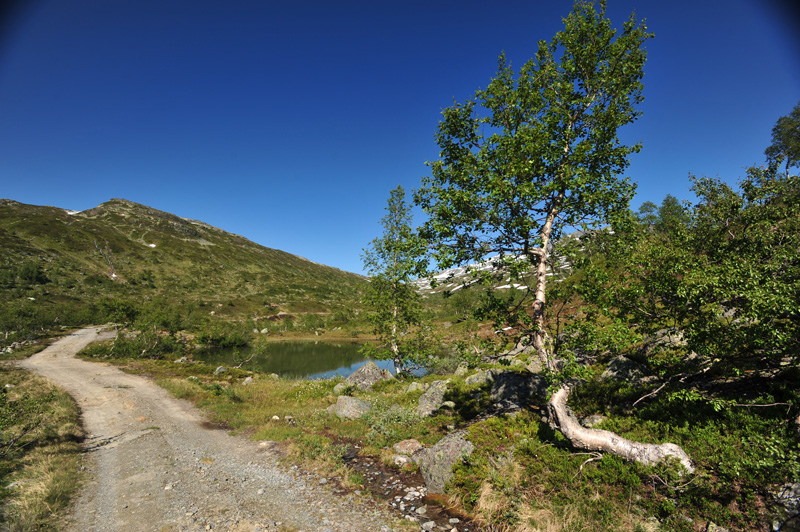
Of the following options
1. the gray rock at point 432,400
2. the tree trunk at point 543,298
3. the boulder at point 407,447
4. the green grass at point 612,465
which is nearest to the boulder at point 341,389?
the gray rock at point 432,400

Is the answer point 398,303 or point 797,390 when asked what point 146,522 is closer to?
point 797,390

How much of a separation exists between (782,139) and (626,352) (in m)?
90.4

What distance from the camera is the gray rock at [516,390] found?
→ 1586 cm

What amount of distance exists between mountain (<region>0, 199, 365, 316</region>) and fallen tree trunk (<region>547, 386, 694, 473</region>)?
403 ft

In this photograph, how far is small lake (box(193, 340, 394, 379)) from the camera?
54619 millimetres

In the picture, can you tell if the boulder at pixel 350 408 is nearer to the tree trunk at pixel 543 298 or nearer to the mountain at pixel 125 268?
the tree trunk at pixel 543 298

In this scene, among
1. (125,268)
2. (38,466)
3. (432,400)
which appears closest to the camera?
(38,466)

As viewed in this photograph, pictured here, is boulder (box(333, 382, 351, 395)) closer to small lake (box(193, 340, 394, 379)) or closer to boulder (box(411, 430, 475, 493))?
boulder (box(411, 430, 475, 493))

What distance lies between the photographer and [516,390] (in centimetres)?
1723

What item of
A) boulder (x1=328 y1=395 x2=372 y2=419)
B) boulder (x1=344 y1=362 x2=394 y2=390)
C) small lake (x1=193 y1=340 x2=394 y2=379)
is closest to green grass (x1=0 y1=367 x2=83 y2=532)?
boulder (x1=328 y1=395 x2=372 y2=419)

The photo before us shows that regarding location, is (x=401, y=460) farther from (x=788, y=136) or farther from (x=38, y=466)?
(x=788, y=136)

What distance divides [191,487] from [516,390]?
50.3ft

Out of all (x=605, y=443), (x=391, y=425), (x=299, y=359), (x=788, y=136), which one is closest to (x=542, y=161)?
(x=605, y=443)

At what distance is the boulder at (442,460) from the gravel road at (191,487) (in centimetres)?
221
